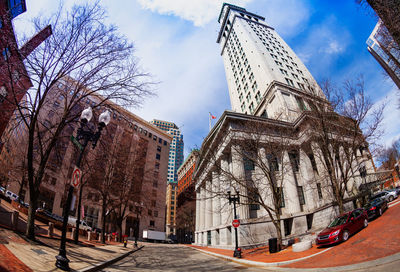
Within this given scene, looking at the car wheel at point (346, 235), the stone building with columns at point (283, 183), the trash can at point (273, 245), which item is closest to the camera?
the car wheel at point (346, 235)

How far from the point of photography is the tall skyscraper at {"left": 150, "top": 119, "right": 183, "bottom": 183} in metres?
141

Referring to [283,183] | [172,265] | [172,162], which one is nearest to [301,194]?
[283,183]

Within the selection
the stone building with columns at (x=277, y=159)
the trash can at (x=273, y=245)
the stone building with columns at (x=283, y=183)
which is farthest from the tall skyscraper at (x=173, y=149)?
the trash can at (x=273, y=245)

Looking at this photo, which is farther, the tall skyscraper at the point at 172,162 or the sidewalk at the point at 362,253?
the tall skyscraper at the point at 172,162

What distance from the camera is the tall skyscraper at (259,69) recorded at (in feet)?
109

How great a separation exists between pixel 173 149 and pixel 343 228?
5521 inches

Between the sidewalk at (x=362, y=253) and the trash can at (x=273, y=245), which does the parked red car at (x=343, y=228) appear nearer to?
the sidewalk at (x=362, y=253)

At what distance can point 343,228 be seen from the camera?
11539 millimetres

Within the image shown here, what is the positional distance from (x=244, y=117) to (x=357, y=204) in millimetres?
16436

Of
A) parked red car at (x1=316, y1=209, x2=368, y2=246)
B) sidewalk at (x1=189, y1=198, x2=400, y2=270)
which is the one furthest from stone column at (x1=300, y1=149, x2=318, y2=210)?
sidewalk at (x1=189, y1=198, x2=400, y2=270)

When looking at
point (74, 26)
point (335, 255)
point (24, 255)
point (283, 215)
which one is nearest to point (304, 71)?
point (283, 215)

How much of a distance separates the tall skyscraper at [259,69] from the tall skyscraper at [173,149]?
9014cm

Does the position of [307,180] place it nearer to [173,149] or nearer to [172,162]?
[172,162]

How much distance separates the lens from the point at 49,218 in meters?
23.6
